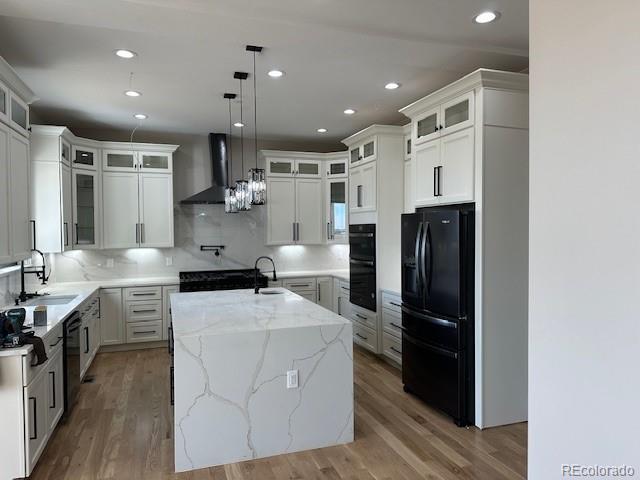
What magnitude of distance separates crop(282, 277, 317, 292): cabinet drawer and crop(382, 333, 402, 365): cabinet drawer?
1.61m

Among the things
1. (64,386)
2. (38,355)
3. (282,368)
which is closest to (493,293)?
(282,368)

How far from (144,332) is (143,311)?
0.88 feet

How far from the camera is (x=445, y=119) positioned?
12.0ft

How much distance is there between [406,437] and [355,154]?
11.2 ft

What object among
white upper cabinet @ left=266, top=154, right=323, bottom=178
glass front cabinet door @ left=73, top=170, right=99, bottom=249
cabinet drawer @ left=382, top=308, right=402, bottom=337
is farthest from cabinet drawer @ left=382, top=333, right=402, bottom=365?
glass front cabinet door @ left=73, top=170, right=99, bottom=249

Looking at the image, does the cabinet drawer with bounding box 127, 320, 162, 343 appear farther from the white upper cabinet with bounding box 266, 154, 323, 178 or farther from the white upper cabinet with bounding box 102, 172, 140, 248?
the white upper cabinet with bounding box 266, 154, 323, 178

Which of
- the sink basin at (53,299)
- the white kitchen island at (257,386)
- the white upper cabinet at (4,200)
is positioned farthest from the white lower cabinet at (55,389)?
the sink basin at (53,299)

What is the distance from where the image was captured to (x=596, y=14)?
4.26 feet

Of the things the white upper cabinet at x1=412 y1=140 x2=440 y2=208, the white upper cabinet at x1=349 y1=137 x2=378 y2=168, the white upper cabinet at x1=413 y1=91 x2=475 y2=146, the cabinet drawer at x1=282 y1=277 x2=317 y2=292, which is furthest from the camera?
the cabinet drawer at x1=282 y1=277 x2=317 y2=292

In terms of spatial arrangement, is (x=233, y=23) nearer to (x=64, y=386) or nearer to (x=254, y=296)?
(x=254, y=296)

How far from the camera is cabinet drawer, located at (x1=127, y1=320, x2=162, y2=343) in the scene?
18.1 feet

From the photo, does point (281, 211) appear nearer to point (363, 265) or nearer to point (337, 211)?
point (337, 211)

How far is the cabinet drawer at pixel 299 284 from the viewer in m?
6.20

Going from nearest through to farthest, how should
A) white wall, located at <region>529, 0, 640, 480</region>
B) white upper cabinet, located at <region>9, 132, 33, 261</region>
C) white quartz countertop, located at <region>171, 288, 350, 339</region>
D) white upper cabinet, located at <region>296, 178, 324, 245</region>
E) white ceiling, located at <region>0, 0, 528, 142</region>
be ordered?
white wall, located at <region>529, 0, 640, 480</region>, white ceiling, located at <region>0, 0, 528, 142</region>, white quartz countertop, located at <region>171, 288, 350, 339</region>, white upper cabinet, located at <region>9, 132, 33, 261</region>, white upper cabinet, located at <region>296, 178, 324, 245</region>
